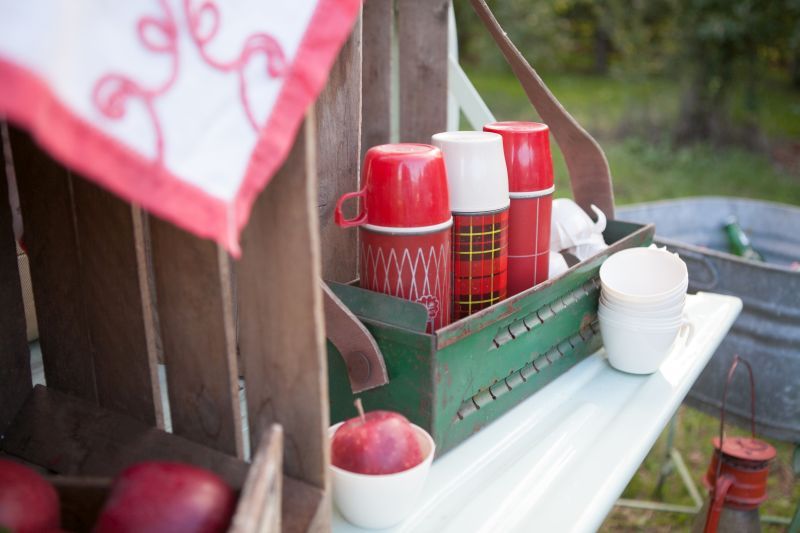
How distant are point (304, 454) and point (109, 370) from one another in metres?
0.30

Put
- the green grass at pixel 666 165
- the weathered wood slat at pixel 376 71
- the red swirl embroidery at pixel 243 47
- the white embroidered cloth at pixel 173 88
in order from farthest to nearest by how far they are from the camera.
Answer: the green grass at pixel 666 165 → the weathered wood slat at pixel 376 71 → the red swirl embroidery at pixel 243 47 → the white embroidered cloth at pixel 173 88

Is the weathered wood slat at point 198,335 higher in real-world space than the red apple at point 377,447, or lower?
higher

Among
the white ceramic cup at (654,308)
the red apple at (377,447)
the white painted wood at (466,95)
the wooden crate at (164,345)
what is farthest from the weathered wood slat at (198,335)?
the white painted wood at (466,95)

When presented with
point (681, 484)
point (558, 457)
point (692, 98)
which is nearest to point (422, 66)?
point (558, 457)

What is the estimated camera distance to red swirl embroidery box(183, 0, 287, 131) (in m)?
0.55

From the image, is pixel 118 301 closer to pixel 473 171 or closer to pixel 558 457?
pixel 473 171

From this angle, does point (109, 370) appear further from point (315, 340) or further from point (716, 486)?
point (716, 486)

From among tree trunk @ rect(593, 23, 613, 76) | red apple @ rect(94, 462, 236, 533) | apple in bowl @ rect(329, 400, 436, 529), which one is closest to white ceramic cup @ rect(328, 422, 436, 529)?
apple in bowl @ rect(329, 400, 436, 529)

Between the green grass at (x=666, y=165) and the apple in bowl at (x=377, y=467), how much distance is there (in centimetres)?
154

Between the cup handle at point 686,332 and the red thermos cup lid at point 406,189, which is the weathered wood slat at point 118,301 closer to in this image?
the red thermos cup lid at point 406,189

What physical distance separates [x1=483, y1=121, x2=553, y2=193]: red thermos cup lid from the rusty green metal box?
15 centimetres

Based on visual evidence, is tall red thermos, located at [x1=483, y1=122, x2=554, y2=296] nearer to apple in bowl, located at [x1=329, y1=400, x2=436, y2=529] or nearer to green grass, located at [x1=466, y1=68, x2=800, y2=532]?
apple in bowl, located at [x1=329, y1=400, x2=436, y2=529]

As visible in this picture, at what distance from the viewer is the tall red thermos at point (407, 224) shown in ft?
3.12

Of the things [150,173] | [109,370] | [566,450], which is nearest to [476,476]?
[566,450]
